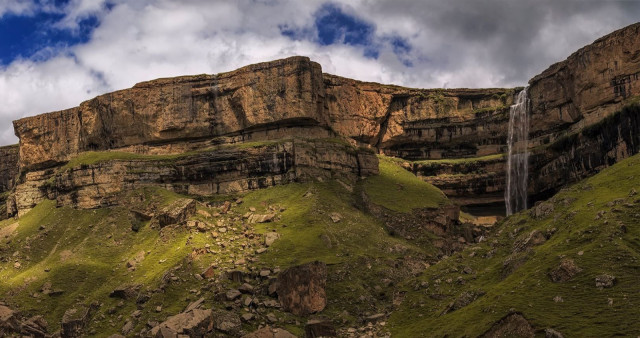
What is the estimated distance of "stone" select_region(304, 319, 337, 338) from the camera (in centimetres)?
6856

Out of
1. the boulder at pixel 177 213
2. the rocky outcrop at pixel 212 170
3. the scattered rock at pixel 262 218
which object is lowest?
the scattered rock at pixel 262 218

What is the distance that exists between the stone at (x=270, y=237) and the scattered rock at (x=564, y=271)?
143 ft

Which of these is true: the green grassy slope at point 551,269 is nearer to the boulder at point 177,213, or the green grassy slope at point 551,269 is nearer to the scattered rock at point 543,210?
the scattered rock at point 543,210

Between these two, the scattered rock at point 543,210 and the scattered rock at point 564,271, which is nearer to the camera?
the scattered rock at point 564,271

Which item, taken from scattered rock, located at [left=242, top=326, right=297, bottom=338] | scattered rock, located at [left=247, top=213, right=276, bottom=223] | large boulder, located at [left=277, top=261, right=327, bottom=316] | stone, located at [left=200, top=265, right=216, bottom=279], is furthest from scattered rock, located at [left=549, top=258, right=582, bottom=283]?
scattered rock, located at [left=247, top=213, right=276, bottom=223]

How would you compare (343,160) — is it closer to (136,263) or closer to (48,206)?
(136,263)

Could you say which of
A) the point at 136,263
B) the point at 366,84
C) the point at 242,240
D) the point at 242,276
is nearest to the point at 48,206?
the point at 136,263

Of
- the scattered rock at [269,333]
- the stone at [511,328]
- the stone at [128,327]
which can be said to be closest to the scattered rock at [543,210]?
the stone at [511,328]

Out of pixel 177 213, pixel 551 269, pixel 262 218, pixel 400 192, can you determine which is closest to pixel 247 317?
pixel 262 218

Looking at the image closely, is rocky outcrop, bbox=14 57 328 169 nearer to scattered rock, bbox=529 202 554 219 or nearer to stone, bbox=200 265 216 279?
stone, bbox=200 265 216 279

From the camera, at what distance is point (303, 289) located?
245 ft

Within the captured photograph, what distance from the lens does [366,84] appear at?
488ft

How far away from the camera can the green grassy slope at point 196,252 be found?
78125 mm

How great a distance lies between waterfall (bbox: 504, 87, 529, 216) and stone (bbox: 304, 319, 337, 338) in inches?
2723
